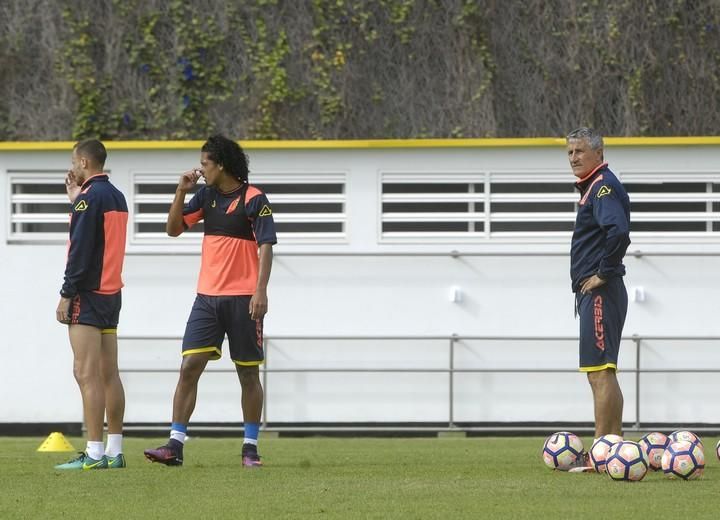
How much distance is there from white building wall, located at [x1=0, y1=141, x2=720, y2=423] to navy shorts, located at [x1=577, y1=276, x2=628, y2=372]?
16.8 feet

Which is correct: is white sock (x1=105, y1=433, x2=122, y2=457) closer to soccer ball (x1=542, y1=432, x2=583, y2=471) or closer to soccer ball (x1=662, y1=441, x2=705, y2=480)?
soccer ball (x1=542, y1=432, x2=583, y2=471)

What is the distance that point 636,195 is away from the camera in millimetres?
13820

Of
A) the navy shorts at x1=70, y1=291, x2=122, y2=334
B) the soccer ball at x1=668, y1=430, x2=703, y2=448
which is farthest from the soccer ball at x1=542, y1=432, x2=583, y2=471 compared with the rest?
the navy shorts at x1=70, y1=291, x2=122, y2=334

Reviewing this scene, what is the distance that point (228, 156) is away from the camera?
9.02m

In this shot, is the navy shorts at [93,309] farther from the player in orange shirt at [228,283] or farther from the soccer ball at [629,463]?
the soccer ball at [629,463]

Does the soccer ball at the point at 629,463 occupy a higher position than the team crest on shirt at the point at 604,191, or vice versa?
the team crest on shirt at the point at 604,191

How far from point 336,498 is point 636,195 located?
7396 millimetres

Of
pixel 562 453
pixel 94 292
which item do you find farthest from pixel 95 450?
pixel 562 453

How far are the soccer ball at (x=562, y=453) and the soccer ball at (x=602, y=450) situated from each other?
1.04ft

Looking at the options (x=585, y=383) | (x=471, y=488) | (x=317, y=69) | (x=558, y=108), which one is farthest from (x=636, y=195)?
(x=471, y=488)

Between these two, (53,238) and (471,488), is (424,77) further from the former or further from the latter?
(471,488)

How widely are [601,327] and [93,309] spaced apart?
9.71ft

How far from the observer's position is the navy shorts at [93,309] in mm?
8727

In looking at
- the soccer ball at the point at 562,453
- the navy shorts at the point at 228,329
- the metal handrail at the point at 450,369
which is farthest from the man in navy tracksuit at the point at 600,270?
the metal handrail at the point at 450,369
